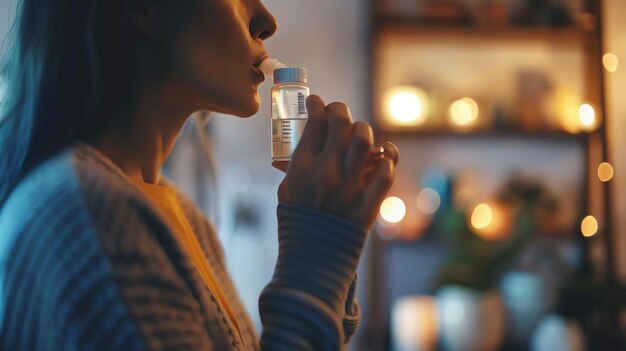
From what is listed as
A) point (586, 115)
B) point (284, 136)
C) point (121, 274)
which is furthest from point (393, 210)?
point (121, 274)

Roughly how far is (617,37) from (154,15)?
2.45m

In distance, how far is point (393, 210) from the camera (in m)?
2.25

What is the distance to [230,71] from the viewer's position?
23.7 inches

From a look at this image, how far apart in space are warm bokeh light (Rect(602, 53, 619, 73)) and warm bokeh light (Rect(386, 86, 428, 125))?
82 cm

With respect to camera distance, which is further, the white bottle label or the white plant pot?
the white plant pot

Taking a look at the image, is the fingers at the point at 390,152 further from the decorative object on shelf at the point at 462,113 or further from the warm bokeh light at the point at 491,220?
the decorative object on shelf at the point at 462,113

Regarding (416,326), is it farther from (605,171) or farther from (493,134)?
(605,171)

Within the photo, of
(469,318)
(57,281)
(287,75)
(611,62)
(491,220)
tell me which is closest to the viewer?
(57,281)

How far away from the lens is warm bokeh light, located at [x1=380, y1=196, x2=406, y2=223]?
2242 mm

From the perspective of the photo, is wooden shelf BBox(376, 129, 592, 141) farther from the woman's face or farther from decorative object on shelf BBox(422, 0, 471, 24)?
the woman's face

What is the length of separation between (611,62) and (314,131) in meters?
2.30

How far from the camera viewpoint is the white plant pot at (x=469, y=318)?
1829 millimetres

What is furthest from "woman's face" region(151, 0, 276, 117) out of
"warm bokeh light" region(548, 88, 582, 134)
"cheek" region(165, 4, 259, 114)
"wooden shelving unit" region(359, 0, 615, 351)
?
"warm bokeh light" region(548, 88, 582, 134)

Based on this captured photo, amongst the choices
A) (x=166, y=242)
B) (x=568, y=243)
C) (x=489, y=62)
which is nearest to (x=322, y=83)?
(x=489, y=62)
